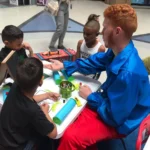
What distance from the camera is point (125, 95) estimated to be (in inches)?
57.9

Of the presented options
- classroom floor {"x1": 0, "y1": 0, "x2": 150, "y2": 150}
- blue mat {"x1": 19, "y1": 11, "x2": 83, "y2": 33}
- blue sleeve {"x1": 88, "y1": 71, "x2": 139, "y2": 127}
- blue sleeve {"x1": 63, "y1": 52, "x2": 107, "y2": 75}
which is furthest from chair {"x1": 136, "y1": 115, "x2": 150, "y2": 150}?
blue mat {"x1": 19, "y1": 11, "x2": 83, "y2": 33}

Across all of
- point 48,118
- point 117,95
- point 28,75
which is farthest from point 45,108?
point 117,95

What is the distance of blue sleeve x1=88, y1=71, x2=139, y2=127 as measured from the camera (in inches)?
57.7

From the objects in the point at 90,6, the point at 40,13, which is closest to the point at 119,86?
the point at 40,13

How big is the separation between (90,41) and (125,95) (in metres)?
1.01

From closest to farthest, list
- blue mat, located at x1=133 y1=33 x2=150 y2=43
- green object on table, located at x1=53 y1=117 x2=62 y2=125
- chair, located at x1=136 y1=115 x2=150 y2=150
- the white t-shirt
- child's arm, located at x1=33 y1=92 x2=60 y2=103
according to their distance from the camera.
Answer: chair, located at x1=136 y1=115 x2=150 y2=150
green object on table, located at x1=53 y1=117 x2=62 y2=125
child's arm, located at x1=33 y1=92 x2=60 y2=103
the white t-shirt
blue mat, located at x1=133 y1=33 x2=150 y2=43

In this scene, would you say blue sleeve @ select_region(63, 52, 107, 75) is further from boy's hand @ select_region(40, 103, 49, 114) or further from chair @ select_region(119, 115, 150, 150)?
chair @ select_region(119, 115, 150, 150)

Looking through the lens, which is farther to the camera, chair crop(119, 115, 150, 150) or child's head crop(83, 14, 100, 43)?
child's head crop(83, 14, 100, 43)

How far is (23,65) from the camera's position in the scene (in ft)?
4.35

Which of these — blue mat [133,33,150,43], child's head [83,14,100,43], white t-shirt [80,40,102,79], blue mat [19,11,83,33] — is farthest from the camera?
blue mat [19,11,83,33]

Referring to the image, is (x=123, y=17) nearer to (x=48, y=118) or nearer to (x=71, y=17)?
(x=48, y=118)

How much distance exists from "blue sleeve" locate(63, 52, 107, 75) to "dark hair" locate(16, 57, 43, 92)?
56 cm

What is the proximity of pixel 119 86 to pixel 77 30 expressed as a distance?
125 inches

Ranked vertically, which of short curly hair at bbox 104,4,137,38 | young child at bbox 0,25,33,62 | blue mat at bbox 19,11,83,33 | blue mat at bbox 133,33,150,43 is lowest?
blue mat at bbox 133,33,150,43
